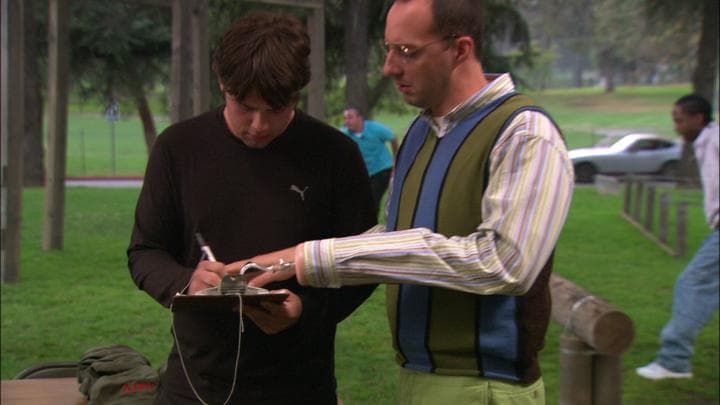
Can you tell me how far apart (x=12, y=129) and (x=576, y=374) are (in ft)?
20.7

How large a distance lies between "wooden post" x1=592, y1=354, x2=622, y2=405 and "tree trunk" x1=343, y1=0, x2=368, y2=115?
173cm

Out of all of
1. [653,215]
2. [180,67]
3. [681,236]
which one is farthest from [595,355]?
[653,215]

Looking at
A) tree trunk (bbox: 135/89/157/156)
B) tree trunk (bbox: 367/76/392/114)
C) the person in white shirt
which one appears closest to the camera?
the person in white shirt

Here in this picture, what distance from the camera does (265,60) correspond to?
7.40 feet

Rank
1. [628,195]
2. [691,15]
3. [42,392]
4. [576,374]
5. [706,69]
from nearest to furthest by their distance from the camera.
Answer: [576,374]
[42,392]
[691,15]
[628,195]
[706,69]

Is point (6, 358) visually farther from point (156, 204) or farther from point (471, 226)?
point (471, 226)

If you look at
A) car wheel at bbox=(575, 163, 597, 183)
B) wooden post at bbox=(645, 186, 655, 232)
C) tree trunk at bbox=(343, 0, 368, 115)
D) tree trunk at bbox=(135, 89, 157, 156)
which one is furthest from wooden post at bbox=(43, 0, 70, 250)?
car wheel at bbox=(575, 163, 597, 183)

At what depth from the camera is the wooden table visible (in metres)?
3.60

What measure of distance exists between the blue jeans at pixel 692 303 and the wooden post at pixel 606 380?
2.98 metres

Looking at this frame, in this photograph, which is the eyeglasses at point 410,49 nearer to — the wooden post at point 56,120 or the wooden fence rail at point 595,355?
the wooden fence rail at point 595,355

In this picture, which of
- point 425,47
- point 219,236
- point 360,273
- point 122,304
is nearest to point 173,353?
point 219,236

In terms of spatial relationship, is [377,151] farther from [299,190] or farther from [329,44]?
[299,190]

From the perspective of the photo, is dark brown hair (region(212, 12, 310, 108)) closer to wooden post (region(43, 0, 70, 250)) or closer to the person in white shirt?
the person in white shirt

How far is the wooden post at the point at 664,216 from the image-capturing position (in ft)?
43.3
